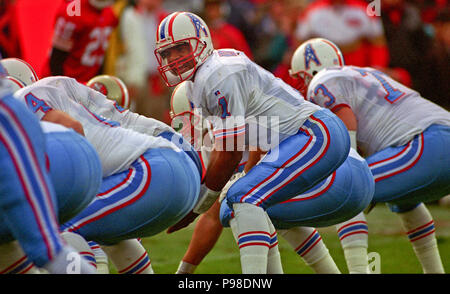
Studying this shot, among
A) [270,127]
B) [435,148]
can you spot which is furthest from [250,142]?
[435,148]

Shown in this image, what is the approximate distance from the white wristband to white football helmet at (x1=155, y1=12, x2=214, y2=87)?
61 cm

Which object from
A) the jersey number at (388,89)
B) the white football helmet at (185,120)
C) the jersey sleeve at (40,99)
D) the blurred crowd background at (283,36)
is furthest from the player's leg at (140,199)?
the blurred crowd background at (283,36)

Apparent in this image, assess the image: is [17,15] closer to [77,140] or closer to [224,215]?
[224,215]

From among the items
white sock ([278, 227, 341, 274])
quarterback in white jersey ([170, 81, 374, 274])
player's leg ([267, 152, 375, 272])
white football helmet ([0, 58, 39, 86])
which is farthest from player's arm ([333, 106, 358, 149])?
white football helmet ([0, 58, 39, 86])

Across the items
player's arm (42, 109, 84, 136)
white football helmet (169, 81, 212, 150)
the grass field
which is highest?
player's arm (42, 109, 84, 136)

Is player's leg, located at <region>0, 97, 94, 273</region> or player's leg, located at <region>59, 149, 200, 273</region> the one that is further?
player's leg, located at <region>59, 149, 200, 273</region>

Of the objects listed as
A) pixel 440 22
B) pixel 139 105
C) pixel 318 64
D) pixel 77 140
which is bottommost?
pixel 139 105

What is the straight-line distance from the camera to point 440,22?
9391mm

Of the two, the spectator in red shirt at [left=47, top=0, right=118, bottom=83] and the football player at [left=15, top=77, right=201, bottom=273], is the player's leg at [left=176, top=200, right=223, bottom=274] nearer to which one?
the football player at [left=15, top=77, right=201, bottom=273]

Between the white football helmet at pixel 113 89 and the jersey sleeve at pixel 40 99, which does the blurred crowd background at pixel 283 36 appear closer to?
the white football helmet at pixel 113 89

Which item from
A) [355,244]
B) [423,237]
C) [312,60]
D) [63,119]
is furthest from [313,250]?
[63,119]

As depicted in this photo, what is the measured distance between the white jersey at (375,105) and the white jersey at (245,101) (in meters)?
0.77

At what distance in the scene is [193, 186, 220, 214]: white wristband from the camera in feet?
13.5

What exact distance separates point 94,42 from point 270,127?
3882 millimetres
